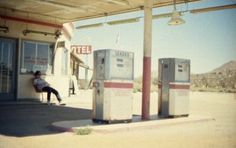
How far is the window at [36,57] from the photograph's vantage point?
18.5 metres

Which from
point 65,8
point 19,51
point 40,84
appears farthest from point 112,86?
point 19,51

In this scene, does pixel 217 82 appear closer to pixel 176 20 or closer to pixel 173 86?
pixel 173 86

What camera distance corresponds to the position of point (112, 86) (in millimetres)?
10906

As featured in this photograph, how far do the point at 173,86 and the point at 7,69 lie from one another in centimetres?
858

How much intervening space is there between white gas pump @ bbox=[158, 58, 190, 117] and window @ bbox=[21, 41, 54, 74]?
7.68 metres

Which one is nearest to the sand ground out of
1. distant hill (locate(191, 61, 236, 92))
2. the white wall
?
the white wall

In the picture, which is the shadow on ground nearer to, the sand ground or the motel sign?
the sand ground

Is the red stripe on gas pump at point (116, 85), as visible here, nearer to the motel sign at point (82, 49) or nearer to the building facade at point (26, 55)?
the building facade at point (26, 55)

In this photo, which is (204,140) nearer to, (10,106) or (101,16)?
(10,106)

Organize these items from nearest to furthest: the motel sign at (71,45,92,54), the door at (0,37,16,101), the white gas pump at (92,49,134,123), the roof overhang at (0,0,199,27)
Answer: the white gas pump at (92,49,134,123) < the roof overhang at (0,0,199,27) < the door at (0,37,16,101) < the motel sign at (71,45,92,54)

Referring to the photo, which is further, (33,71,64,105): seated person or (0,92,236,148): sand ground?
(33,71,64,105): seated person

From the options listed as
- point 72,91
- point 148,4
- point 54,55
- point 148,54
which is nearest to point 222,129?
point 148,54

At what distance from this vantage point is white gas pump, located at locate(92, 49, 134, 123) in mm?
10859

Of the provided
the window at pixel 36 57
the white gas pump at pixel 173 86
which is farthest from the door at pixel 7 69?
the white gas pump at pixel 173 86
